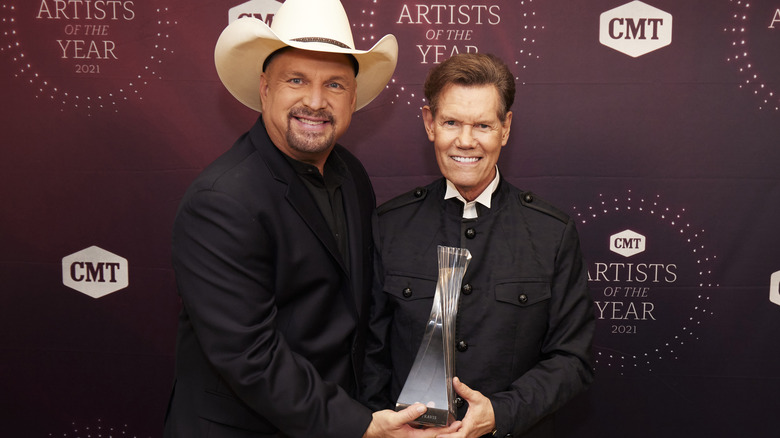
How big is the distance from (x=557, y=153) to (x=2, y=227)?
93.3 inches

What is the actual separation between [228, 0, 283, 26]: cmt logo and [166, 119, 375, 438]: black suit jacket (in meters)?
0.95

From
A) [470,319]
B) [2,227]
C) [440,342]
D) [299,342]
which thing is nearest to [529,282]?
[470,319]

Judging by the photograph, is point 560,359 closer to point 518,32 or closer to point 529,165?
point 529,165

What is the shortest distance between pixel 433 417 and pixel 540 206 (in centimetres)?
66

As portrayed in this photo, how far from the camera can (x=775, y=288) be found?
2.64 metres

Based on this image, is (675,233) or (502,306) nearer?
(502,306)

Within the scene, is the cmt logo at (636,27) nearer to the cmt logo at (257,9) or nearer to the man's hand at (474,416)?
the cmt logo at (257,9)

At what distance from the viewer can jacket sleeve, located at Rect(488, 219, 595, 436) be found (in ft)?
5.49

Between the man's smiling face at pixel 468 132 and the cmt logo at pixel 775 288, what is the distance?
158 cm

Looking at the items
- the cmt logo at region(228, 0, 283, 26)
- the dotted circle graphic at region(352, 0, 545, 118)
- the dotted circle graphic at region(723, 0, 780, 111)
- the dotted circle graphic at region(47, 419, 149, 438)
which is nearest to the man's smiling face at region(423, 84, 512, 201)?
the dotted circle graphic at region(352, 0, 545, 118)

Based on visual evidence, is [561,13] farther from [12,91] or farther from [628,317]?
[12,91]

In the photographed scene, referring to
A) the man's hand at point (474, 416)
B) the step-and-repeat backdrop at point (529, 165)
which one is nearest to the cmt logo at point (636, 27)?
the step-and-repeat backdrop at point (529, 165)

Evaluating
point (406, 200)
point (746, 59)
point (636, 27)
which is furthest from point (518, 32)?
point (406, 200)

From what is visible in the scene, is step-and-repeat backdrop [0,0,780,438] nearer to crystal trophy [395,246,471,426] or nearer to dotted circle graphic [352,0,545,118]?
dotted circle graphic [352,0,545,118]
